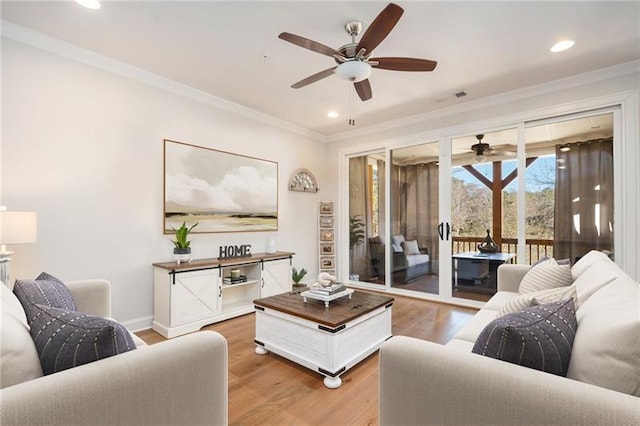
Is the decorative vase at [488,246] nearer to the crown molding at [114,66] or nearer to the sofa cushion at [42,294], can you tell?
the crown molding at [114,66]

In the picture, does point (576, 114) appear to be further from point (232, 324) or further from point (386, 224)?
point (232, 324)

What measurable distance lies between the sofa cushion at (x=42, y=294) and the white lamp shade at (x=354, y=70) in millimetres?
2274

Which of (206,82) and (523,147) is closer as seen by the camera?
(206,82)

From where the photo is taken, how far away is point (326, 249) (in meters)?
5.19

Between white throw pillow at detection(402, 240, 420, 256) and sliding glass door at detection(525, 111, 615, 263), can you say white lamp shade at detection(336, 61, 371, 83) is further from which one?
white throw pillow at detection(402, 240, 420, 256)

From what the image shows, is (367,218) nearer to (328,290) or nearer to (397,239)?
(397,239)

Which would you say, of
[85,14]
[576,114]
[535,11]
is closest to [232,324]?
[85,14]

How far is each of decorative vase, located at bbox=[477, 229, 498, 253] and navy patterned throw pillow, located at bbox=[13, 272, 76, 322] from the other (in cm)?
425

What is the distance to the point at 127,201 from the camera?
3037 millimetres

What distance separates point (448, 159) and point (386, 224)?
1.36 meters

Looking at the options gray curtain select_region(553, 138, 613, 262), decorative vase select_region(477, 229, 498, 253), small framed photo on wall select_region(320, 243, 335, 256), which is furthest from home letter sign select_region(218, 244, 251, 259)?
gray curtain select_region(553, 138, 613, 262)

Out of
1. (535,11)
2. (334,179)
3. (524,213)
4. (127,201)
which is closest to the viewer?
(535,11)

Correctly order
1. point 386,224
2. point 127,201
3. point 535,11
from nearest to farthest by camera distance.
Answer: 1. point 535,11
2. point 127,201
3. point 386,224

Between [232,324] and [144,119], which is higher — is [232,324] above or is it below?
below
